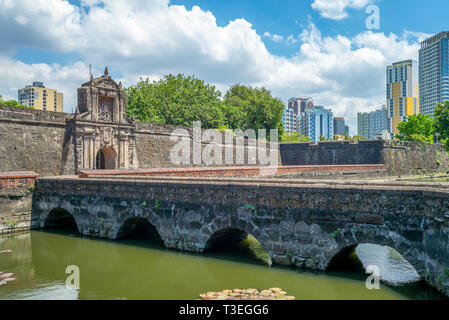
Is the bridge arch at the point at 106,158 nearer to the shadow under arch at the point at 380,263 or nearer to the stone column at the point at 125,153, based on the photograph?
the stone column at the point at 125,153

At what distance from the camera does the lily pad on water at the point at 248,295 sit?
5.14 meters

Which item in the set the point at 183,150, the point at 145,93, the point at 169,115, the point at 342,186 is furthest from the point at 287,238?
the point at 145,93

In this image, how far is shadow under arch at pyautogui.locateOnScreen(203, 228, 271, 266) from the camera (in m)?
7.18

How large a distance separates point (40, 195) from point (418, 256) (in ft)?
32.0

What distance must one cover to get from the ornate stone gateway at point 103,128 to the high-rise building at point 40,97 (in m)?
88.5

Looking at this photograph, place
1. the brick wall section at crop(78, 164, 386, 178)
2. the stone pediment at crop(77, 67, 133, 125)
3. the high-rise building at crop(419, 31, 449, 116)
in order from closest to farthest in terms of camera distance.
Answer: the brick wall section at crop(78, 164, 386, 178) → the stone pediment at crop(77, 67, 133, 125) → the high-rise building at crop(419, 31, 449, 116)

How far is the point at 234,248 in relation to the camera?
793 centimetres

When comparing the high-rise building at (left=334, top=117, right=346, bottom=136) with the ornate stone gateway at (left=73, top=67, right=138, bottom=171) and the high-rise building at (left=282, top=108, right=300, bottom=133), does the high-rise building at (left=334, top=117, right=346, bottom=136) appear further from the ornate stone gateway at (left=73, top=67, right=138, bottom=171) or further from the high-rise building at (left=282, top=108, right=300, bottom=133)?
the ornate stone gateway at (left=73, top=67, right=138, bottom=171)

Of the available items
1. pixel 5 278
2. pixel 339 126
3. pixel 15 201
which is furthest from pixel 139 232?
pixel 339 126

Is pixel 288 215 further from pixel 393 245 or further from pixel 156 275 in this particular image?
pixel 156 275

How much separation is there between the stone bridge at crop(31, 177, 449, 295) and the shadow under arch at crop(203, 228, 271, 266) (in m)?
0.06

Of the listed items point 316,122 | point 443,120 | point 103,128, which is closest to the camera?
point 103,128

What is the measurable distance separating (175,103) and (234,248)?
20158 mm

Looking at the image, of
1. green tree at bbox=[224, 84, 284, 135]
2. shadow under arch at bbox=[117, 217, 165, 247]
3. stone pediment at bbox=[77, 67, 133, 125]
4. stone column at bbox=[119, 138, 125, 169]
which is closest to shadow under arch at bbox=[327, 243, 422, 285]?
shadow under arch at bbox=[117, 217, 165, 247]
